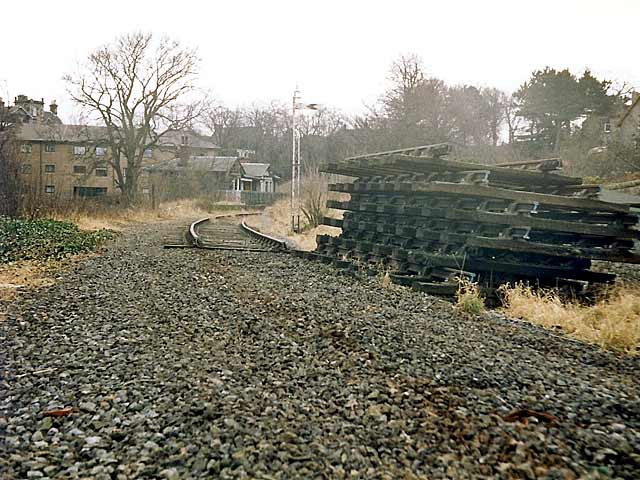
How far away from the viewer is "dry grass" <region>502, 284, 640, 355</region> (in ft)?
17.9

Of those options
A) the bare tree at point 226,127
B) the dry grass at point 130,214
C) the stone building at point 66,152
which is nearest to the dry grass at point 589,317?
the dry grass at point 130,214

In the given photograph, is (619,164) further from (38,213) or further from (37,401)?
(37,401)

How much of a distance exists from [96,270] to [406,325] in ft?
19.2

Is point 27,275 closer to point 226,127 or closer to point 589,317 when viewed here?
point 589,317

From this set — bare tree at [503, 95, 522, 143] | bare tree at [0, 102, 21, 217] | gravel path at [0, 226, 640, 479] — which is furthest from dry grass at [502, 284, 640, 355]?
bare tree at [503, 95, 522, 143]

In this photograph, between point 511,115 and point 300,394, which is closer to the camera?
point 300,394

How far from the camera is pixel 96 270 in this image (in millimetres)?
9484

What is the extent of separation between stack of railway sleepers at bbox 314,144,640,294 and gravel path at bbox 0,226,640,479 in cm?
236

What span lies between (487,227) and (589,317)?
280 centimetres

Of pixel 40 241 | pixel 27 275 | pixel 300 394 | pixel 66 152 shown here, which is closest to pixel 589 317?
pixel 300 394

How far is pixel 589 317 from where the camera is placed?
6711 mm

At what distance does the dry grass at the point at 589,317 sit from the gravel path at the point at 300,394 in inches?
14.5

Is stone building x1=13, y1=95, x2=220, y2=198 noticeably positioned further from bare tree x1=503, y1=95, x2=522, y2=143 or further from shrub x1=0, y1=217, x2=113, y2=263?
bare tree x1=503, y1=95, x2=522, y2=143

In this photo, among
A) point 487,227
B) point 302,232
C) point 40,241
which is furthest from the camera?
point 302,232
